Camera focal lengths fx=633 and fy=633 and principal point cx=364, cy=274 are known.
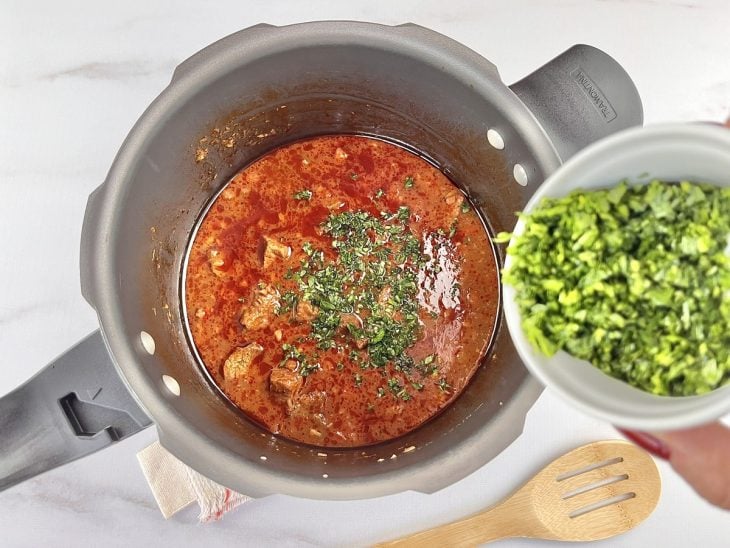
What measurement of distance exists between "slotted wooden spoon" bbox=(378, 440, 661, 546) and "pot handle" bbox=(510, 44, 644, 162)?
83 cm

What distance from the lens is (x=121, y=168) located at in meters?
1.23

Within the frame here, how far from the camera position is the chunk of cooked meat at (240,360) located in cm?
160

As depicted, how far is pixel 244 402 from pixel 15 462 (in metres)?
0.52

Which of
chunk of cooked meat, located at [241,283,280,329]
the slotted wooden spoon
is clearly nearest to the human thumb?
the slotted wooden spoon

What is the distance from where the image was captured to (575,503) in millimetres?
1654

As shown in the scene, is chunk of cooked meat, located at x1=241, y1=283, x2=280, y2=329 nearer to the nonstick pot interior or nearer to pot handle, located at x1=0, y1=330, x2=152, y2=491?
the nonstick pot interior

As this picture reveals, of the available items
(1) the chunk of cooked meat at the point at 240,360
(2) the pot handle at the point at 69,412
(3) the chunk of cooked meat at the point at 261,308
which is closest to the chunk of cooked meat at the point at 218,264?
(3) the chunk of cooked meat at the point at 261,308

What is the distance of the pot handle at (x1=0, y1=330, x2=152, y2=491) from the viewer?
1310mm

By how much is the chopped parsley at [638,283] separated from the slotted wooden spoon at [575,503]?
0.76 m

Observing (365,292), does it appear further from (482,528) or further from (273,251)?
(482,528)

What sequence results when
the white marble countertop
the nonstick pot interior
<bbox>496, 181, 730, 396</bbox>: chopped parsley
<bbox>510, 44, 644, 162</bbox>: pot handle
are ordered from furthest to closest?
the white marble countertop < <bbox>510, 44, 644, 162</bbox>: pot handle < the nonstick pot interior < <bbox>496, 181, 730, 396</bbox>: chopped parsley

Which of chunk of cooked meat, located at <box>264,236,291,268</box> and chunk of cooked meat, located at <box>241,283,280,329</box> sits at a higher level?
chunk of cooked meat, located at <box>264,236,291,268</box>

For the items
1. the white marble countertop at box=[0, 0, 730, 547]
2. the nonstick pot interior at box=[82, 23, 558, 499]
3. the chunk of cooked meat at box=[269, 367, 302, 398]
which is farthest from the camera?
the white marble countertop at box=[0, 0, 730, 547]

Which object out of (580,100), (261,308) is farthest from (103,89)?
(580,100)
